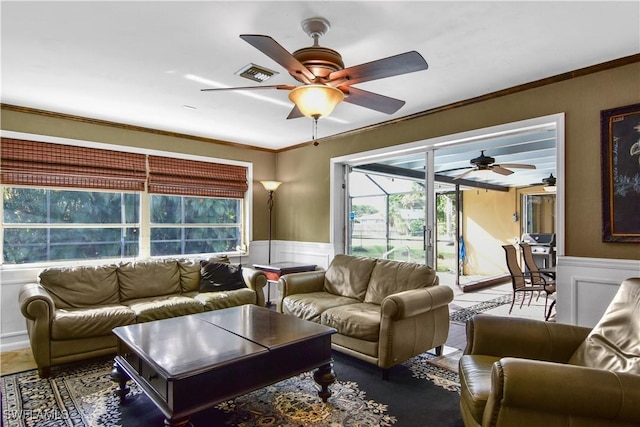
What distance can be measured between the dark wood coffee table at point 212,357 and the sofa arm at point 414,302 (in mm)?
585

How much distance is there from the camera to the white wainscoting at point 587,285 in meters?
2.80

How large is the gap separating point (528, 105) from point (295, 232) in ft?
11.6

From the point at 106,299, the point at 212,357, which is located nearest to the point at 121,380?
the point at 212,357

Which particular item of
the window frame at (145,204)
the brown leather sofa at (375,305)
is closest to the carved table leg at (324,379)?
the brown leather sofa at (375,305)

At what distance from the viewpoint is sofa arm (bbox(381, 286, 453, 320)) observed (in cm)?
291

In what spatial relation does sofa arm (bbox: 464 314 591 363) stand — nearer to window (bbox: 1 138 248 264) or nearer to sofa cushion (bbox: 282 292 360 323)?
sofa cushion (bbox: 282 292 360 323)

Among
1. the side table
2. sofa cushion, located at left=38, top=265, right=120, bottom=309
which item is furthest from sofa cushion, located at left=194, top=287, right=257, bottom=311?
sofa cushion, located at left=38, top=265, right=120, bottom=309

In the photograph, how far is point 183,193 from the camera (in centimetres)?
513

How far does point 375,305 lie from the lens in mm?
3639

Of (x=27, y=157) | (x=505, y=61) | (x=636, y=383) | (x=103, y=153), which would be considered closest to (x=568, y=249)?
(x=505, y=61)

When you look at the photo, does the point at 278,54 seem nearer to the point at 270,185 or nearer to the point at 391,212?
the point at 391,212

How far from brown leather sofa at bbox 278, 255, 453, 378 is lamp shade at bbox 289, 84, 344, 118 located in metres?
1.60

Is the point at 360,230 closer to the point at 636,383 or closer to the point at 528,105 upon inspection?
the point at 528,105

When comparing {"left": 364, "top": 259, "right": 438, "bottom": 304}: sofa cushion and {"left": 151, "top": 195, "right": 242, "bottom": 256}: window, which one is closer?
{"left": 364, "top": 259, "right": 438, "bottom": 304}: sofa cushion
